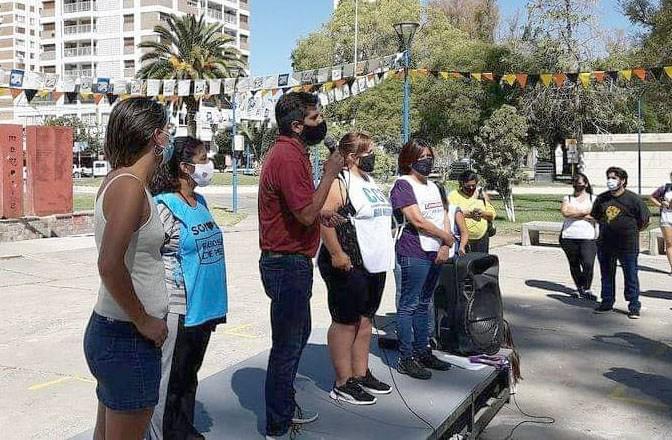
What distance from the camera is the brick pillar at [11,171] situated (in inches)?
559

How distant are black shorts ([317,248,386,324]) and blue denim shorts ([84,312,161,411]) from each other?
5.48ft

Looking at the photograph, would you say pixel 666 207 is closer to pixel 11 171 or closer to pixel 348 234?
pixel 348 234

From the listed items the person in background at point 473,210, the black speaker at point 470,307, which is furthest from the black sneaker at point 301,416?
the person in background at point 473,210

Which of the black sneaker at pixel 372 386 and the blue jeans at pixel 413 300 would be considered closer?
the black sneaker at pixel 372 386

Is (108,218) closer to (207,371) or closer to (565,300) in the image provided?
(207,371)

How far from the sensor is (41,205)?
1518 centimetres

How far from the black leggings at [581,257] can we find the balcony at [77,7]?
7344 cm

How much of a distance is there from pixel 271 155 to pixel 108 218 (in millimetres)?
1252

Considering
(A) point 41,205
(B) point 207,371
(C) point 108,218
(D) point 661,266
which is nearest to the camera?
(C) point 108,218

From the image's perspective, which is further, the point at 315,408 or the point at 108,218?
the point at 315,408

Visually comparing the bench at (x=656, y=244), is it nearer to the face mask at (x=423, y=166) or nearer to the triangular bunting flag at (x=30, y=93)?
the face mask at (x=423, y=166)

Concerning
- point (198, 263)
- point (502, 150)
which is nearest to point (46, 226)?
point (502, 150)

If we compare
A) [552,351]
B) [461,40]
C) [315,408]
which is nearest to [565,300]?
[552,351]

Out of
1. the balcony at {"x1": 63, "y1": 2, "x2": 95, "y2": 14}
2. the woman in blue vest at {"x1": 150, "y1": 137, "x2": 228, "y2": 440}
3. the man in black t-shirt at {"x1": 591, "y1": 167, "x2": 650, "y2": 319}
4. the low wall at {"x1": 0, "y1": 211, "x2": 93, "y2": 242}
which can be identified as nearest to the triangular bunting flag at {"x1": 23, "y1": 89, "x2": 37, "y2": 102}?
the low wall at {"x1": 0, "y1": 211, "x2": 93, "y2": 242}
